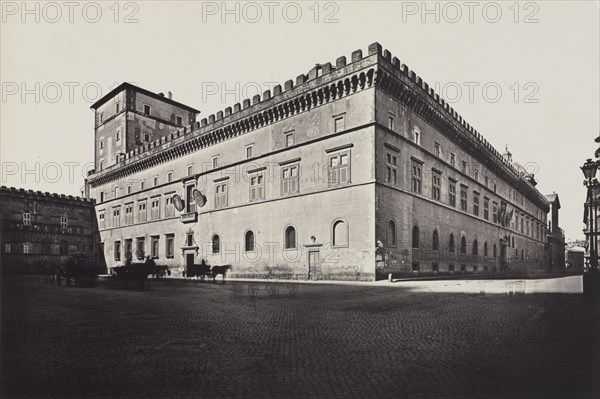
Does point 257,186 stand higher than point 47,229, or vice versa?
point 257,186

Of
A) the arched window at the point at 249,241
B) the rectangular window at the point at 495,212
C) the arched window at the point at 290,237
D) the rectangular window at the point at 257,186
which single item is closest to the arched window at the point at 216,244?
the arched window at the point at 249,241

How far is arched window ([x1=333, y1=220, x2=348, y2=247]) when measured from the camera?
23.8 m

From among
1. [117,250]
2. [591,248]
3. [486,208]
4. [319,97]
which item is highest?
[319,97]

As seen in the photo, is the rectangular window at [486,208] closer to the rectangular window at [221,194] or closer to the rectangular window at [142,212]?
the rectangular window at [221,194]

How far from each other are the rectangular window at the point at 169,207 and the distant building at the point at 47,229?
13120 millimetres

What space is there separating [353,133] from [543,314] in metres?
16.1

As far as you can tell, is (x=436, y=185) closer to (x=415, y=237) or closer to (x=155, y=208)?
(x=415, y=237)

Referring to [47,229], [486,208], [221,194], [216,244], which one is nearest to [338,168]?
[221,194]

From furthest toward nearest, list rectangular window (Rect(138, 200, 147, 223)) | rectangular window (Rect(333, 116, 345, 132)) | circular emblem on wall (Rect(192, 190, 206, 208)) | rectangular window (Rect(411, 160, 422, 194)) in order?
rectangular window (Rect(138, 200, 147, 223))
circular emblem on wall (Rect(192, 190, 206, 208))
rectangular window (Rect(411, 160, 422, 194))
rectangular window (Rect(333, 116, 345, 132))

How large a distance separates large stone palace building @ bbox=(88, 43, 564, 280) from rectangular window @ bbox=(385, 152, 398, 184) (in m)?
0.06

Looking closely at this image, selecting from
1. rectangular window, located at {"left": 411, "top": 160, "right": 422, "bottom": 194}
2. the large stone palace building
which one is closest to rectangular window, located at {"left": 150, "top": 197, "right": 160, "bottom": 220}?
the large stone palace building

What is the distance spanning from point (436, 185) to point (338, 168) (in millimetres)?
9086

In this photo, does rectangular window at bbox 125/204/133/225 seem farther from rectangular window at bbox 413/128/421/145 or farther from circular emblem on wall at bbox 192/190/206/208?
rectangular window at bbox 413/128/421/145

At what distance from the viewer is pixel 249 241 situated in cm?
2959
